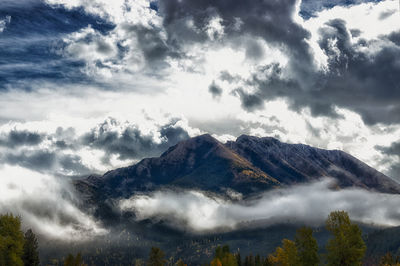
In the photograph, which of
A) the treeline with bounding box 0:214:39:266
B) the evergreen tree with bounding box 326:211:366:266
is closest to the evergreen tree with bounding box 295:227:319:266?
the evergreen tree with bounding box 326:211:366:266

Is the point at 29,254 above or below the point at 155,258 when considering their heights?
above

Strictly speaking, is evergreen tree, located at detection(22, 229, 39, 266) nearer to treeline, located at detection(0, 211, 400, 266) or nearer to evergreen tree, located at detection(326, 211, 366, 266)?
treeline, located at detection(0, 211, 400, 266)

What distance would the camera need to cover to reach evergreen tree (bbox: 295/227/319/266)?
54000 mm

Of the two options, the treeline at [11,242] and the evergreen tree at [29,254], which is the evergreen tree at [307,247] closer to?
A: the treeline at [11,242]

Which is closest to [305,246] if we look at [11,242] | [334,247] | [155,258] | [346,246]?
[334,247]

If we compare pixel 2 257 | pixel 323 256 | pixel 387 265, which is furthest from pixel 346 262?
pixel 2 257

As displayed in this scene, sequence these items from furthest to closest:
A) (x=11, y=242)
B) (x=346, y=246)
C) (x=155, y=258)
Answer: (x=155, y=258), (x=11, y=242), (x=346, y=246)

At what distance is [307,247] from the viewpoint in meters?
54.4

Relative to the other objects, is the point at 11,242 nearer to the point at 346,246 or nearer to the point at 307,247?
the point at 307,247

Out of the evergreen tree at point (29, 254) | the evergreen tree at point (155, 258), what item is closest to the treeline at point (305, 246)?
the evergreen tree at point (29, 254)

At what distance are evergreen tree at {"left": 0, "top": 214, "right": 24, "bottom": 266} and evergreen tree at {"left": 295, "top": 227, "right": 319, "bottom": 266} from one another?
1820 inches

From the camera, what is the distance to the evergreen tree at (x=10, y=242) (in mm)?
55156

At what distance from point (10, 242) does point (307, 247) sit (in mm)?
48592

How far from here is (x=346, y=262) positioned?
49.1 meters
